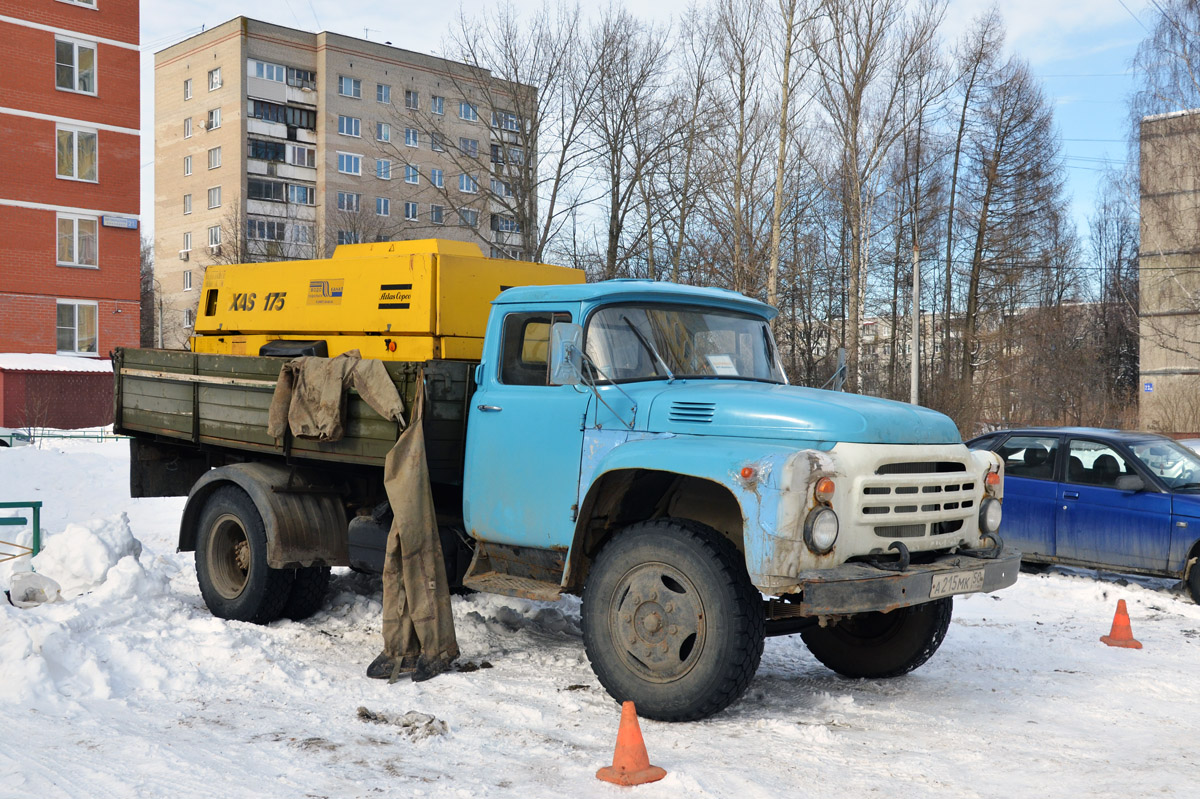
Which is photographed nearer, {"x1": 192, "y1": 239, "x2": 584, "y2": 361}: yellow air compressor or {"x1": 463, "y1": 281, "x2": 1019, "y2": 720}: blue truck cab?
{"x1": 463, "y1": 281, "x2": 1019, "y2": 720}: blue truck cab

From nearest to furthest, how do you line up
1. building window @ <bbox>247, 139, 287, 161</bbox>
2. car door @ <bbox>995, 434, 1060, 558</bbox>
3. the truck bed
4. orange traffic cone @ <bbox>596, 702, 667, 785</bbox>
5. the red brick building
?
orange traffic cone @ <bbox>596, 702, 667, 785</bbox>
the truck bed
car door @ <bbox>995, 434, 1060, 558</bbox>
the red brick building
building window @ <bbox>247, 139, 287, 161</bbox>

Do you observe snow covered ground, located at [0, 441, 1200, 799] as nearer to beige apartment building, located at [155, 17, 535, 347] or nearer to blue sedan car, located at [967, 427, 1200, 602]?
blue sedan car, located at [967, 427, 1200, 602]

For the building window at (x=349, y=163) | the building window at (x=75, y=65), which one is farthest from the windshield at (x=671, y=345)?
the building window at (x=349, y=163)

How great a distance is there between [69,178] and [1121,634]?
34.4 meters

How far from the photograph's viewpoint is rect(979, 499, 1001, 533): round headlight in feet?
19.9

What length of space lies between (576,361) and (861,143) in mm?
26460

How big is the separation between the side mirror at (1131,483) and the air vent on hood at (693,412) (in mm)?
5820

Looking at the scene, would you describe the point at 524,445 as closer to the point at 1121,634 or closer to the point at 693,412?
the point at 693,412

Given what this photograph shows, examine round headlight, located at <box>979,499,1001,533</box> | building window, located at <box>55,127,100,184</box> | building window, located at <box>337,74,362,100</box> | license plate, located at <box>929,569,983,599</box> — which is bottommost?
license plate, located at <box>929,569,983,599</box>

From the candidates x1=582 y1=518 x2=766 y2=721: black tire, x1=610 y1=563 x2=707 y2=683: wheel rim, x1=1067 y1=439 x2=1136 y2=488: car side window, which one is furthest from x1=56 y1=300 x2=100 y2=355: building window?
x1=610 y1=563 x2=707 y2=683: wheel rim

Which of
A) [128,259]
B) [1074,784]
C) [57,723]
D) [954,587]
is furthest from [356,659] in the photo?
[128,259]

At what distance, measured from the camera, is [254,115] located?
55.2 metres

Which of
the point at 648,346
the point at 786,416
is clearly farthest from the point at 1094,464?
the point at 786,416

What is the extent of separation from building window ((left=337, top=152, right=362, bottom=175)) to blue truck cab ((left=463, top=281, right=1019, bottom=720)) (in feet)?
177
